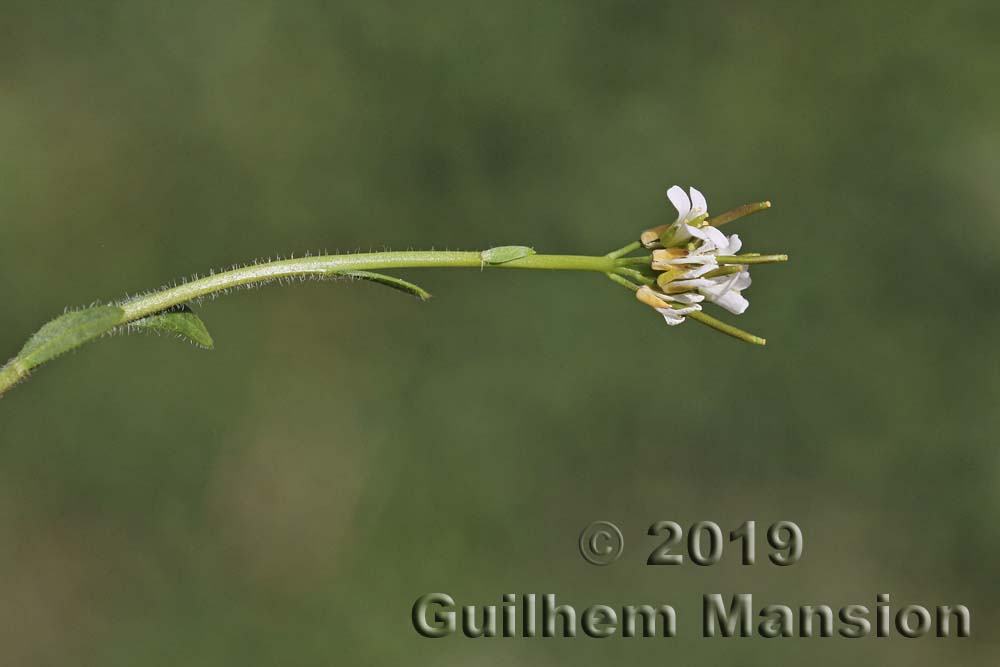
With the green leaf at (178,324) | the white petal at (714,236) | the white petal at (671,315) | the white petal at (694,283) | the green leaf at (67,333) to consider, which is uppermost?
the white petal at (714,236)

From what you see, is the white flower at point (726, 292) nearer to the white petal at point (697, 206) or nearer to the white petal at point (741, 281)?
the white petal at point (741, 281)

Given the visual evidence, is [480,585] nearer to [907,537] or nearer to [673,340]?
[673,340]

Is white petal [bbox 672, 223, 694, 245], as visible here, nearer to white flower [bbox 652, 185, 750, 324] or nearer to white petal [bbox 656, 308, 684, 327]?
white flower [bbox 652, 185, 750, 324]

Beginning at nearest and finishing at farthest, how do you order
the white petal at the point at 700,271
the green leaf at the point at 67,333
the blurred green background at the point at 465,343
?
the green leaf at the point at 67,333
the white petal at the point at 700,271
the blurred green background at the point at 465,343

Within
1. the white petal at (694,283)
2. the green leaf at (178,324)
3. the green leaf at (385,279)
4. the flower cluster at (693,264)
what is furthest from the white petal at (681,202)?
the green leaf at (178,324)

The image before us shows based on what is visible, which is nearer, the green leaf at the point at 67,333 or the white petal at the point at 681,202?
the green leaf at the point at 67,333

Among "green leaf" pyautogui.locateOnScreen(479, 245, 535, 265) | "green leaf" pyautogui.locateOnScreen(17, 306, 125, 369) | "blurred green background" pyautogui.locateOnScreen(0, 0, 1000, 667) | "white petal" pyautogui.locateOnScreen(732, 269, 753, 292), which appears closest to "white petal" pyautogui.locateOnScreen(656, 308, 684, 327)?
"white petal" pyautogui.locateOnScreen(732, 269, 753, 292)

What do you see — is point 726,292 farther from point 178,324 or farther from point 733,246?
point 178,324
